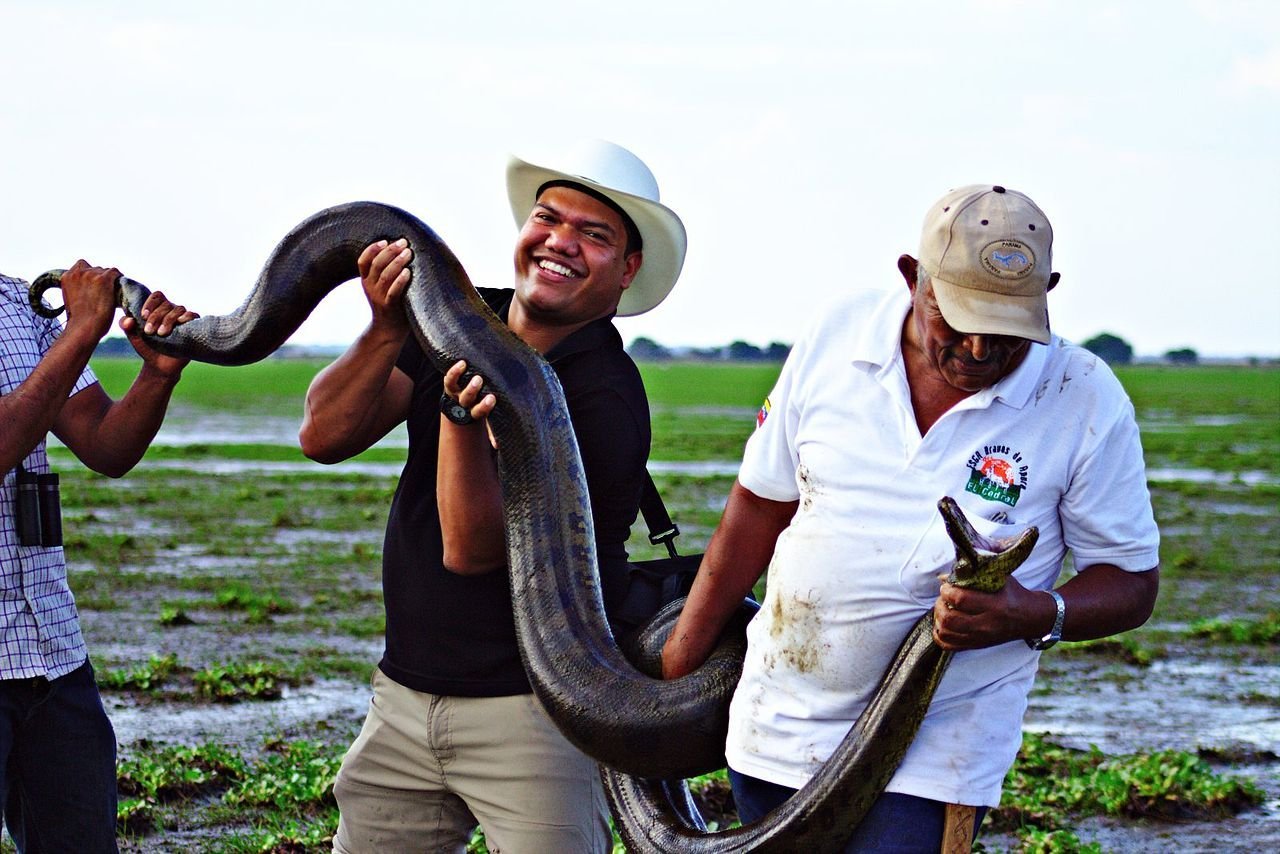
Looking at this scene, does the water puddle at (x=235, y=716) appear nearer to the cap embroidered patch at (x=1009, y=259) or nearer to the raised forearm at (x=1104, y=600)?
the raised forearm at (x=1104, y=600)

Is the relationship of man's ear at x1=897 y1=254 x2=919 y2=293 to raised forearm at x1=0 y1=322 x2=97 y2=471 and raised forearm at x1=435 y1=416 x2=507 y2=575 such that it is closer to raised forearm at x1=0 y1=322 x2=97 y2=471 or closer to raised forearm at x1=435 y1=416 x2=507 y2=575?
raised forearm at x1=435 y1=416 x2=507 y2=575

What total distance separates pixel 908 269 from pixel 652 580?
49.0 inches

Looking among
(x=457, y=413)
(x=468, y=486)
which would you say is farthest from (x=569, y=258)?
(x=468, y=486)

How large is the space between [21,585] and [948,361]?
8.48 ft

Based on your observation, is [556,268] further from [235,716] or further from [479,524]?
[235,716]

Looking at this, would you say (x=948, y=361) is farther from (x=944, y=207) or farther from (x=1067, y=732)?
(x=1067, y=732)

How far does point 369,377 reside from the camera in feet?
13.1

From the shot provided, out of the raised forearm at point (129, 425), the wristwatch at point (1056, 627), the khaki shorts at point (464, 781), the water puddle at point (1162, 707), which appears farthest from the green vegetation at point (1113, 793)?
the raised forearm at point (129, 425)

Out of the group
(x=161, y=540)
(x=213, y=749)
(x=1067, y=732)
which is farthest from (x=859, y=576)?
(x=161, y=540)

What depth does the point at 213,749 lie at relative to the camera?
7469 millimetres

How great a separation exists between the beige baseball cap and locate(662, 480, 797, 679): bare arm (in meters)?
0.69

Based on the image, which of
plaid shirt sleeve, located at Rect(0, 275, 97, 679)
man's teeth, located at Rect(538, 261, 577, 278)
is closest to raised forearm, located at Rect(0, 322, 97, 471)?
plaid shirt sleeve, located at Rect(0, 275, 97, 679)

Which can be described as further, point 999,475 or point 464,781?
point 464,781

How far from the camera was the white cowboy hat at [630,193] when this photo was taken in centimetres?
408
